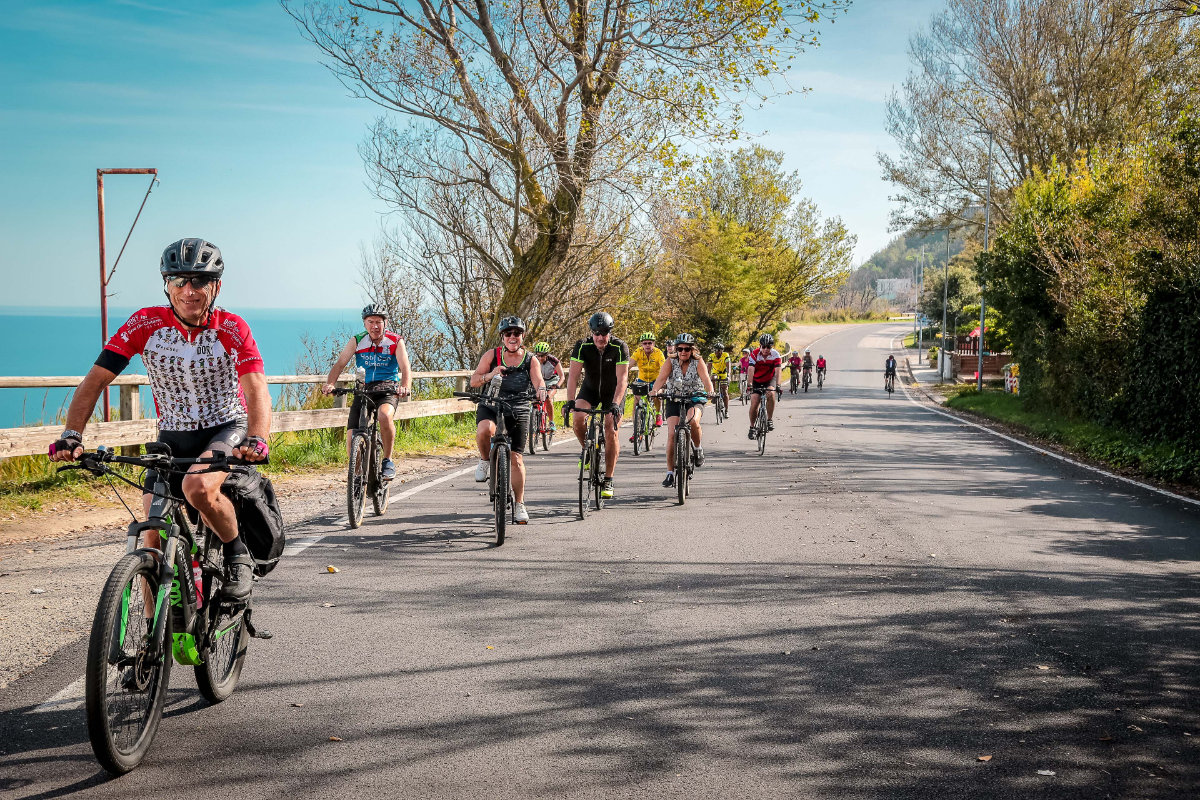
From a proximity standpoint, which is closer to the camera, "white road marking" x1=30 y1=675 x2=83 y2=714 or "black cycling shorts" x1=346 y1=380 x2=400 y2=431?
"white road marking" x1=30 y1=675 x2=83 y2=714

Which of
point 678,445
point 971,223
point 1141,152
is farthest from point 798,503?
point 971,223

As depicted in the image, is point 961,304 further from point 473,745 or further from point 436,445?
point 473,745

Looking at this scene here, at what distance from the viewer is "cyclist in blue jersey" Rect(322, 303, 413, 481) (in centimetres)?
959

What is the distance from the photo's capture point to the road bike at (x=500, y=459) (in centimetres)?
819

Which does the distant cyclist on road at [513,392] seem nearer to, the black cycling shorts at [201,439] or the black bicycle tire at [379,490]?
the black bicycle tire at [379,490]

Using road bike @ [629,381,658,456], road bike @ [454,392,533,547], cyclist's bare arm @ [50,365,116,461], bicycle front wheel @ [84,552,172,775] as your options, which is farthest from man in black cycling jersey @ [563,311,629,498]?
bicycle front wheel @ [84,552,172,775]

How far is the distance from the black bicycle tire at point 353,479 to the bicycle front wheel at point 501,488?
137cm

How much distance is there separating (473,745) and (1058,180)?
97.5ft

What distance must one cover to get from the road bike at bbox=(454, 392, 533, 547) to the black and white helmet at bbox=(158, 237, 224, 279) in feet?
12.4

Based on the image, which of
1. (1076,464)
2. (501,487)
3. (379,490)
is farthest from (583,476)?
(1076,464)

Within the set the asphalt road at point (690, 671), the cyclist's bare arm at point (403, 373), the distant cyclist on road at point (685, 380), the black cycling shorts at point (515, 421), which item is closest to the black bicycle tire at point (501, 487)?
the asphalt road at point (690, 671)

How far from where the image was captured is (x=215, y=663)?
4453mm

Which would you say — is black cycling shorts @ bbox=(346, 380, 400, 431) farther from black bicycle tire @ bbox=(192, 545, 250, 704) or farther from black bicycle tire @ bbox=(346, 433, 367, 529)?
black bicycle tire @ bbox=(192, 545, 250, 704)

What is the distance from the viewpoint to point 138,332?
4.20 meters
